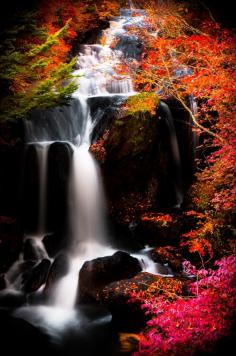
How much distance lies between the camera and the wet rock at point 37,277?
9.59 m

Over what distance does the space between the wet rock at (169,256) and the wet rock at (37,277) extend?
12.0ft

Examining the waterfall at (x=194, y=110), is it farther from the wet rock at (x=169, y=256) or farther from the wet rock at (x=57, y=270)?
the wet rock at (x=57, y=270)

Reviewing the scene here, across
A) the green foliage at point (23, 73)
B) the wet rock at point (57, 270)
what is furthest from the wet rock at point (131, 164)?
the wet rock at point (57, 270)

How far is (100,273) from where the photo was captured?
9.08 m

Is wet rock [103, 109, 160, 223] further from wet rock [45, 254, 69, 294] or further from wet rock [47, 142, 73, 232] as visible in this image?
wet rock [45, 254, 69, 294]

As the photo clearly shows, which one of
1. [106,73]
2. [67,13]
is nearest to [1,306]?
[106,73]

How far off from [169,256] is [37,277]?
439cm

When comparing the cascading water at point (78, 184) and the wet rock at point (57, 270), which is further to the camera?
the wet rock at point (57, 270)

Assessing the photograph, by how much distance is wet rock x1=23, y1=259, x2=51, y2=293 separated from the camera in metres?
9.59

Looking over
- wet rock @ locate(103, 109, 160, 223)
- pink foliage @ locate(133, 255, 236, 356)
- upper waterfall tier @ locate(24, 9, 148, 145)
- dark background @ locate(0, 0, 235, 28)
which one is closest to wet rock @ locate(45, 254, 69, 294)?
wet rock @ locate(103, 109, 160, 223)

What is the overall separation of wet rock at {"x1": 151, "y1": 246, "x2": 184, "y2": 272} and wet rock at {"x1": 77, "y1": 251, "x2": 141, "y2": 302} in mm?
1401

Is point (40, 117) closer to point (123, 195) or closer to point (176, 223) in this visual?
point (123, 195)

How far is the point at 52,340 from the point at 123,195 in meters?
6.65

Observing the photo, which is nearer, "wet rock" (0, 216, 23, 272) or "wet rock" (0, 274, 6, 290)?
"wet rock" (0, 274, 6, 290)
